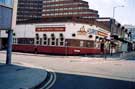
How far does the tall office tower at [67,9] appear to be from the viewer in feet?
467

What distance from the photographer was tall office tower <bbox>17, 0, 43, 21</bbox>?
154 m

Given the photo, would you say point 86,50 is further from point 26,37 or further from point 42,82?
point 42,82

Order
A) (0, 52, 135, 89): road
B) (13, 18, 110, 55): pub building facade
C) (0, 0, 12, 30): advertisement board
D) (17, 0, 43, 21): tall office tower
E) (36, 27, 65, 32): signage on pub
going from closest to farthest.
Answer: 1. (0, 52, 135, 89): road
2. (0, 0, 12, 30): advertisement board
3. (13, 18, 110, 55): pub building facade
4. (36, 27, 65, 32): signage on pub
5. (17, 0, 43, 21): tall office tower

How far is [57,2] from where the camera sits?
148375mm

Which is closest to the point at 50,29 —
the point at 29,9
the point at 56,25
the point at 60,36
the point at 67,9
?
the point at 56,25

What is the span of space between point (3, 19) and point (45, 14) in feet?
417

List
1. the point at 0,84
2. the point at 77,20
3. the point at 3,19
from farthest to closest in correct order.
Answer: the point at 77,20 → the point at 3,19 → the point at 0,84

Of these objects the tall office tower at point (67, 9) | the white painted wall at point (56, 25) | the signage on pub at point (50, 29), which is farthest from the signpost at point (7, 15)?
the tall office tower at point (67, 9)

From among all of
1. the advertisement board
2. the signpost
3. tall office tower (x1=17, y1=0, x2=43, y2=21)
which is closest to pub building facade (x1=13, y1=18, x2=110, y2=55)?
the signpost

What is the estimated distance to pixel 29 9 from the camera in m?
157

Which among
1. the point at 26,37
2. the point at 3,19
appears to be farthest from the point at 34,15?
the point at 3,19

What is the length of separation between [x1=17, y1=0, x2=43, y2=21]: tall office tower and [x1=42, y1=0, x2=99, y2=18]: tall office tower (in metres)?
5.62

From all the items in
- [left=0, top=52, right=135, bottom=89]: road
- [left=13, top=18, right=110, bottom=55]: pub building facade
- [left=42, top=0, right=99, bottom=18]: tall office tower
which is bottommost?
[left=0, top=52, right=135, bottom=89]: road

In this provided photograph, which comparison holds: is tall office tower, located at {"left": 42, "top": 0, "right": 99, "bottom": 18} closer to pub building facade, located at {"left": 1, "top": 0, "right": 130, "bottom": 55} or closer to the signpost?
pub building facade, located at {"left": 1, "top": 0, "right": 130, "bottom": 55}
